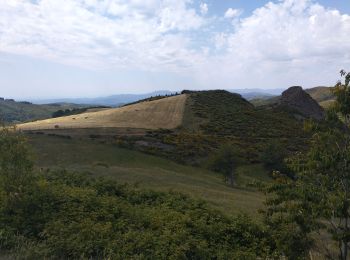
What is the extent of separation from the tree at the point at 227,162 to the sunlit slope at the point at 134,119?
34.2 metres

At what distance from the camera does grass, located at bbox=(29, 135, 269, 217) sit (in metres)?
32.7

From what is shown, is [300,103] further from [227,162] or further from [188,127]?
[227,162]

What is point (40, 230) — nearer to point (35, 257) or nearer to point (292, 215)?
point (35, 257)

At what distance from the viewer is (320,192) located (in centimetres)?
1124

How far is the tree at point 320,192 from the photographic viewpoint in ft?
35.7

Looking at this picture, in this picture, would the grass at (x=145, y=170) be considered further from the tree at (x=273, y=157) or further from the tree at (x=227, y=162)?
the tree at (x=273, y=157)

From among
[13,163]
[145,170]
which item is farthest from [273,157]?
[13,163]

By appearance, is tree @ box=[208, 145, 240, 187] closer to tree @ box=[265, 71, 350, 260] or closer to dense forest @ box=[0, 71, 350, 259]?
dense forest @ box=[0, 71, 350, 259]

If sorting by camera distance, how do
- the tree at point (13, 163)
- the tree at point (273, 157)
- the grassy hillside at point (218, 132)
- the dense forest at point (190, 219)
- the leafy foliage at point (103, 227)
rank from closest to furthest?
the dense forest at point (190, 219) → the leafy foliage at point (103, 227) → the tree at point (13, 163) → the tree at point (273, 157) → the grassy hillside at point (218, 132)

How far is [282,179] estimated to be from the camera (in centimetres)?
1244

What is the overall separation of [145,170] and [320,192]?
31.3 meters

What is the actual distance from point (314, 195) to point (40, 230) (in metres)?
9.80

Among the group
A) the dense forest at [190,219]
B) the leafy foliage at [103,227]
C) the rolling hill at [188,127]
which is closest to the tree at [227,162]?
the rolling hill at [188,127]

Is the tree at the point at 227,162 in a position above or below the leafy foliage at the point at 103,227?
below
